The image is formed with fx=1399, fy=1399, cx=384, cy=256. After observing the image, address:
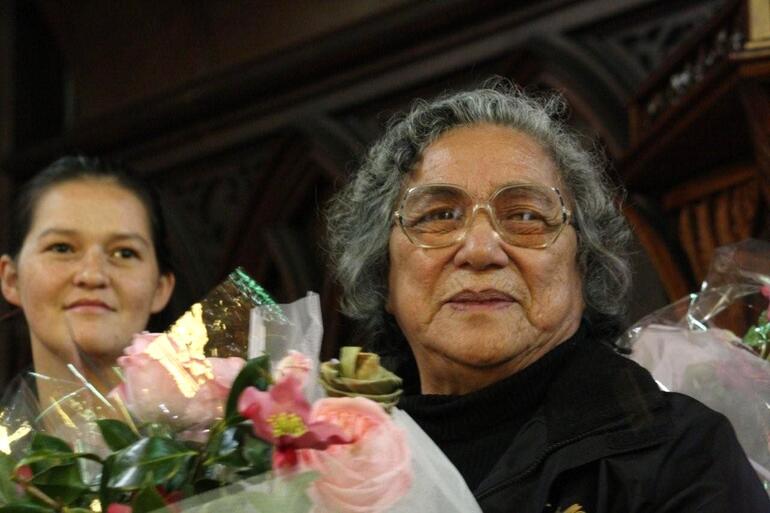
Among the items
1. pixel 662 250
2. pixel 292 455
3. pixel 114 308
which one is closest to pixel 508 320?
pixel 292 455

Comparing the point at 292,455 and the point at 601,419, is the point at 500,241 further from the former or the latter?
the point at 292,455

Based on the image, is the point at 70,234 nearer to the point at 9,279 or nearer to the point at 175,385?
the point at 9,279

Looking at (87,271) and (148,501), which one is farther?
(87,271)

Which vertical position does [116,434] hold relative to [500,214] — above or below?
below

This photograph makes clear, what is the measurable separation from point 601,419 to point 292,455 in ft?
1.62

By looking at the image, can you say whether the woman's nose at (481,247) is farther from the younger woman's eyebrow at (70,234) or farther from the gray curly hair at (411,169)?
the younger woman's eyebrow at (70,234)

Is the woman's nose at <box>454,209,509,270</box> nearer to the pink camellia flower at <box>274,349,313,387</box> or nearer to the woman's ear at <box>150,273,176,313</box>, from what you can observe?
the pink camellia flower at <box>274,349,313,387</box>

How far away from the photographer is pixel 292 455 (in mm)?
1059

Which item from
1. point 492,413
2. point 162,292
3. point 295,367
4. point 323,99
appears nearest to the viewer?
point 295,367

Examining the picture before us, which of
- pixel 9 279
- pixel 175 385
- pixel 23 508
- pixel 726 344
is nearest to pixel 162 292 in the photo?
pixel 9 279

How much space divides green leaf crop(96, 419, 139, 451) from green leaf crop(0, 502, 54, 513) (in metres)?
0.08

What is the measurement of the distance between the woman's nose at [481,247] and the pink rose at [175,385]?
487mm

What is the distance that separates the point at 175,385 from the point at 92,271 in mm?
1130

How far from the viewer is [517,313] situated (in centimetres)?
163
